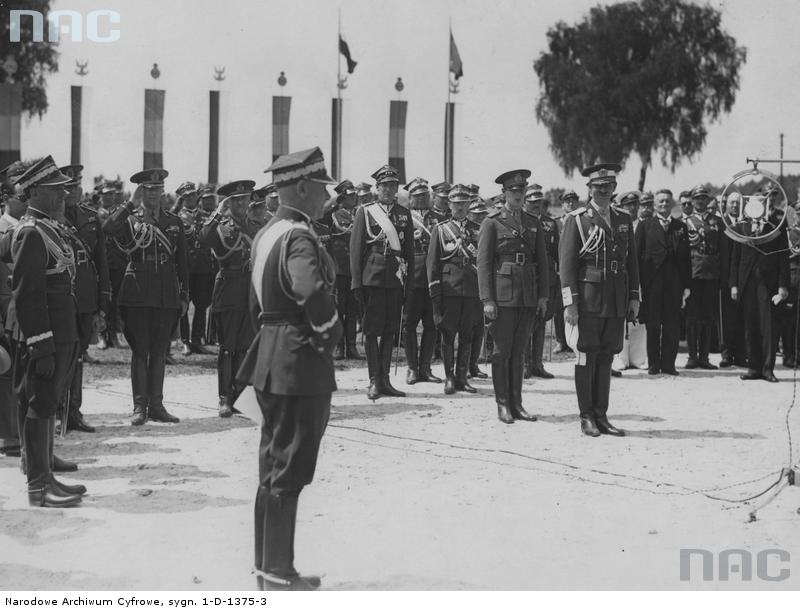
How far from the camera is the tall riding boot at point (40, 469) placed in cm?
589

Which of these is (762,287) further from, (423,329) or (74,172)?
(74,172)

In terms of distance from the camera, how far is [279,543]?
4.29 meters

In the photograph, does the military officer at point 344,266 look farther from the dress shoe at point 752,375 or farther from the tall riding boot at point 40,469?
the tall riding boot at point 40,469

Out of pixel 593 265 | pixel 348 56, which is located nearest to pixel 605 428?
pixel 593 265

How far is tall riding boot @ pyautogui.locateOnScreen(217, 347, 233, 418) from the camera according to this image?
8.86 meters

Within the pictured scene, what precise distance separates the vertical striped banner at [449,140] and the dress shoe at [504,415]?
374 inches

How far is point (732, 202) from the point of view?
1221cm

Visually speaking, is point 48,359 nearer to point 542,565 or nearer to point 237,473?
point 237,473

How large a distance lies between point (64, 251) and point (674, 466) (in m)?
4.27

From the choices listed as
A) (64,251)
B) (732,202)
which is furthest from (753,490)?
(732,202)

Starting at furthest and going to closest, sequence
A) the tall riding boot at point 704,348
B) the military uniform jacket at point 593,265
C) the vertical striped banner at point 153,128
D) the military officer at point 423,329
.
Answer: the vertical striped banner at point 153,128, the tall riding boot at point 704,348, the military officer at point 423,329, the military uniform jacket at point 593,265

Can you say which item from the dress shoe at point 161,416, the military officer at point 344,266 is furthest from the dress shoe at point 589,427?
the military officer at point 344,266

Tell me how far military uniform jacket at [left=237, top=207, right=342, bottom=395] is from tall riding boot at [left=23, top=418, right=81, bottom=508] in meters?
2.16

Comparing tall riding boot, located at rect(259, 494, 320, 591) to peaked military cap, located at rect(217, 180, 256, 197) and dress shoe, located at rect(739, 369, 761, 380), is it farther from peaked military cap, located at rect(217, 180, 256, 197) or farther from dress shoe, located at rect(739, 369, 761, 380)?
dress shoe, located at rect(739, 369, 761, 380)
